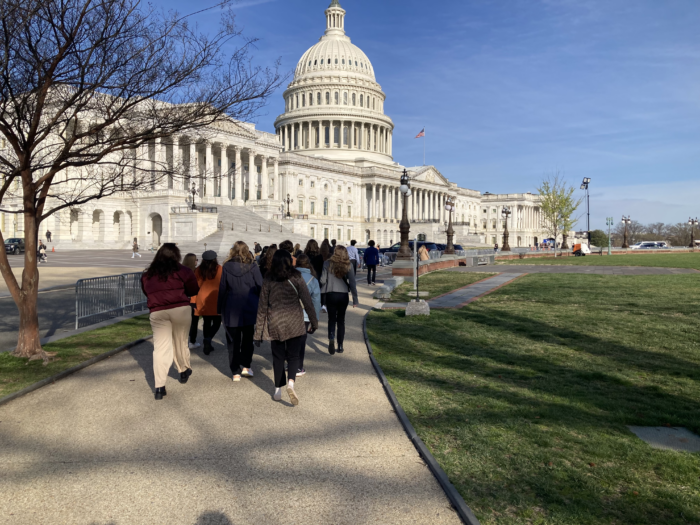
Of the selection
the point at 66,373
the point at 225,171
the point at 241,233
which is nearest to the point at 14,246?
the point at 241,233

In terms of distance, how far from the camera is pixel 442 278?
28047 mm

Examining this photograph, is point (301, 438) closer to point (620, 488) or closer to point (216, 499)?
point (216, 499)

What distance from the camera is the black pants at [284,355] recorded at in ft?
24.5

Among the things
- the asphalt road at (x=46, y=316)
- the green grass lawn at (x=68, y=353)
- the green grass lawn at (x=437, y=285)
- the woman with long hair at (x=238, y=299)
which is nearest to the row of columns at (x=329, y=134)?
the green grass lawn at (x=437, y=285)

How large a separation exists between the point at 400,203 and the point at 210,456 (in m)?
119

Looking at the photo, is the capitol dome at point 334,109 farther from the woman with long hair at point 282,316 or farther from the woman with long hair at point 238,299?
the woman with long hair at point 282,316

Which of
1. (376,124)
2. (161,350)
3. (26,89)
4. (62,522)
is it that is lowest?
(62,522)

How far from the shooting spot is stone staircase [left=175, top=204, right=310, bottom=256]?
175ft

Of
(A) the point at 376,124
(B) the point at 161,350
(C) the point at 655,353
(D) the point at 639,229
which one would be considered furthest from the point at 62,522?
(D) the point at 639,229

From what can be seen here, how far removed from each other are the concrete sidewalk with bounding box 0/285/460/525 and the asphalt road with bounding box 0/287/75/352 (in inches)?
189

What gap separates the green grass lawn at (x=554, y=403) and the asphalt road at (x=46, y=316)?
7.55 m

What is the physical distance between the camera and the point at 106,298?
14492 millimetres

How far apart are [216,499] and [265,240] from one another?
55.5 meters

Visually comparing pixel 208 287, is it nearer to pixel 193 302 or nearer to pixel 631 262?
pixel 193 302
